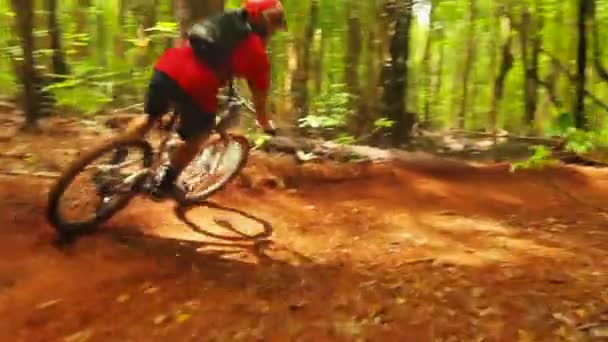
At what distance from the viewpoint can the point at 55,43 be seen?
321 inches

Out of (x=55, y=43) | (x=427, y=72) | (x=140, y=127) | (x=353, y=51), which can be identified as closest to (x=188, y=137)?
(x=140, y=127)

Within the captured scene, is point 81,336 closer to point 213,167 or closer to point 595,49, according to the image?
point 213,167

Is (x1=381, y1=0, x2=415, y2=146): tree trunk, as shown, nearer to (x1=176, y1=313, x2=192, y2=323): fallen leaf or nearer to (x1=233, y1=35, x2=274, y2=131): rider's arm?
(x1=233, y1=35, x2=274, y2=131): rider's arm

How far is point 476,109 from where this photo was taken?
20.3 meters

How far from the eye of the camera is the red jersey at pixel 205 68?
4.46 metres

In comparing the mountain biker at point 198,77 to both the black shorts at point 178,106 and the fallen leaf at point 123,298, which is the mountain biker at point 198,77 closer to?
the black shorts at point 178,106

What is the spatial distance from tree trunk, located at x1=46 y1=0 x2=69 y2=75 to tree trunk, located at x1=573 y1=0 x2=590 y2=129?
769cm

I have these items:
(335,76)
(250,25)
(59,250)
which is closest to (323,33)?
(335,76)

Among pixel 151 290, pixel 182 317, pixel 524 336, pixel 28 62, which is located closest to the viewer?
pixel 524 336

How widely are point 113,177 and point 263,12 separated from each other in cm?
166

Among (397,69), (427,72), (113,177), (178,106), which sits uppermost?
(397,69)

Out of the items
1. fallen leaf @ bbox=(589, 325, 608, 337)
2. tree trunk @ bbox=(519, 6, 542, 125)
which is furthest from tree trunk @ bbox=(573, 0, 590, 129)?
fallen leaf @ bbox=(589, 325, 608, 337)

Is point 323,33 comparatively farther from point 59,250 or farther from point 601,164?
point 59,250

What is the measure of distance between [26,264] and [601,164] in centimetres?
697
